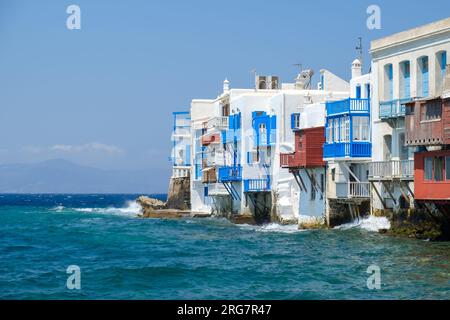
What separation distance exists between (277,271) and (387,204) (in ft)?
49.5

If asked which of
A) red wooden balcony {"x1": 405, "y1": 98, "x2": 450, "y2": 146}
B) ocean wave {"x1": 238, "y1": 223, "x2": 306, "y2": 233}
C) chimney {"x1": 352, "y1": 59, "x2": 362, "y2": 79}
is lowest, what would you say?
ocean wave {"x1": 238, "y1": 223, "x2": 306, "y2": 233}

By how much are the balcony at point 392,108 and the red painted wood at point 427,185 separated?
15.3ft

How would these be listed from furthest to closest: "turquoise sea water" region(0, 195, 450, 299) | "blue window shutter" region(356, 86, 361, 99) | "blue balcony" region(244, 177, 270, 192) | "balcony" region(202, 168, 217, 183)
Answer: "balcony" region(202, 168, 217, 183) < "blue balcony" region(244, 177, 270, 192) < "blue window shutter" region(356, 86, 361, 99) < "turquoise sea water" region(0, 195, 450, 299)

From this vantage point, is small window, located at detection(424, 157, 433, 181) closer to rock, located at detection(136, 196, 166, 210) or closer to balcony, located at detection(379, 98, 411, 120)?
balcony, located at detection(379, 98, 411, 120)

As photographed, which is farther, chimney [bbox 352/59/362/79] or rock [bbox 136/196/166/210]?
rock [bbox 136/196/166/210]

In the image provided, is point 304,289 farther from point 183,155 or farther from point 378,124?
point 183,155

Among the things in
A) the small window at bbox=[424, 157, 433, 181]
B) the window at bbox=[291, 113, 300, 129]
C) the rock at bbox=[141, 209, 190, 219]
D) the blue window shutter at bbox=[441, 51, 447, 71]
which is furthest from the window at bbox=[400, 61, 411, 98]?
the rock at bbox=[141, 209, 190, 219]

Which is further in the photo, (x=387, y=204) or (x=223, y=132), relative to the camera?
(x=223, y=132)

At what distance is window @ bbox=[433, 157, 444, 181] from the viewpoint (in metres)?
40.3

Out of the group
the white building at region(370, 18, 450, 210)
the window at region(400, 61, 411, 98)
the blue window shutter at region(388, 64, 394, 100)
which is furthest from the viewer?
the blue window shutter at region(388, 64, 394, 100)

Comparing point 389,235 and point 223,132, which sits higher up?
point 223,132

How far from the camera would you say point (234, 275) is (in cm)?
3388
